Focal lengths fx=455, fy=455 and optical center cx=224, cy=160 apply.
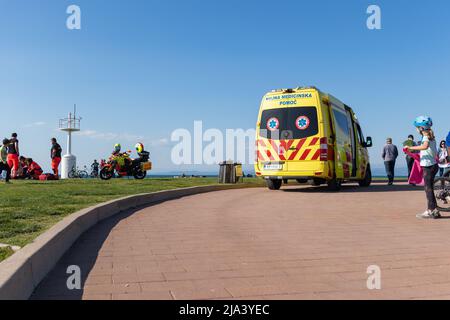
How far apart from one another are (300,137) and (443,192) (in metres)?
5.36

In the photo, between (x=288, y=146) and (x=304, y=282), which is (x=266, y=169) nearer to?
(x=288, y=146)

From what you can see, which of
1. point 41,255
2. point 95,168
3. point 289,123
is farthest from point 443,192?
point 95,168

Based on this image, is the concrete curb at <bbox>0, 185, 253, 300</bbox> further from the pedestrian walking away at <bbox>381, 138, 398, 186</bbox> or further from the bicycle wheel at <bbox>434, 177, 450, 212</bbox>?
the pedestrian walking away at <bbox>381, 138, 398, 186</bbox>

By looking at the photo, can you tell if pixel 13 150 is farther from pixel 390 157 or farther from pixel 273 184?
pixel 390 157

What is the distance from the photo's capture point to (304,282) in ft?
12.7

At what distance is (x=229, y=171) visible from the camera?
18156 millimetres

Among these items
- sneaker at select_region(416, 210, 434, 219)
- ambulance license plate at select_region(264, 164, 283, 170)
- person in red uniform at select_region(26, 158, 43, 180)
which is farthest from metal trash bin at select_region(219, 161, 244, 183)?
sneaker at select_region(416, 210, 434, 219)

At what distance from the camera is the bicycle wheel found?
8672 millimetres

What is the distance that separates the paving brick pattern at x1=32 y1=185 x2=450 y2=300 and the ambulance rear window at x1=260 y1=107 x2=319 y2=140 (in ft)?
16.7

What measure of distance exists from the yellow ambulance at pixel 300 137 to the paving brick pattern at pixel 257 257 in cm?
474
